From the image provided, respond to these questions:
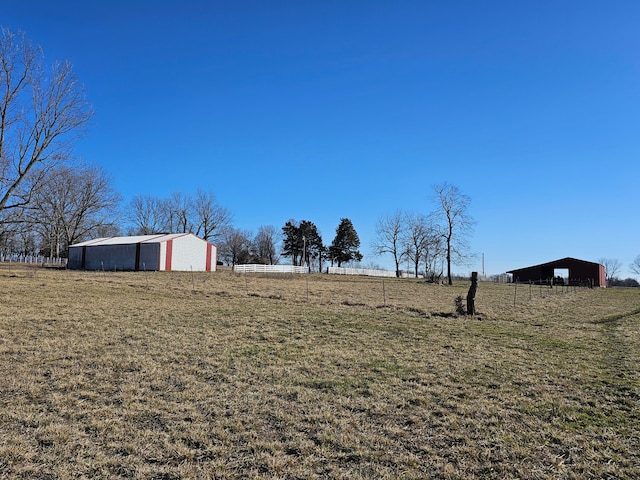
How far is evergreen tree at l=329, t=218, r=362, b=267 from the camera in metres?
85.4

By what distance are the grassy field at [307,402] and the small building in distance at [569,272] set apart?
55.8m

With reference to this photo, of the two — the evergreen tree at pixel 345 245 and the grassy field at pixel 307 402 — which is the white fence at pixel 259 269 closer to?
the evergreen tree at pixel 345 245

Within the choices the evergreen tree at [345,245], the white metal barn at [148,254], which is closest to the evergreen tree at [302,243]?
the evergreen tree at [345,245]

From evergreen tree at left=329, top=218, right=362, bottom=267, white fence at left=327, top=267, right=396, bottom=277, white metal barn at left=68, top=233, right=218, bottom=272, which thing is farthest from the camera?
evergreen tree at left=329, top=218, right=362, bottom=267

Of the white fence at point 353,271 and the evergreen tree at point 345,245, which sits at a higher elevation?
the evergreen tree at point 345,245

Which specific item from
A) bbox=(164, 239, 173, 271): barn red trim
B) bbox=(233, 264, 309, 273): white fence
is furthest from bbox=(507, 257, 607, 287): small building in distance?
bbox=(164, 239, 173, 271): barn red trim

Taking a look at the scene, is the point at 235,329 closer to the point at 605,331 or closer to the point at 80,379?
the point at 80,379

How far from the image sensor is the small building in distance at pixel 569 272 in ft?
195

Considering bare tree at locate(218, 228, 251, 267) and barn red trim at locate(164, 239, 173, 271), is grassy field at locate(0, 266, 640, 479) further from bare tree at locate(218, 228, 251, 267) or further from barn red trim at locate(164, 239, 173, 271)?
bare tree at locate(218, 228, 251, 267)

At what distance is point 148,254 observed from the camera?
43750mm

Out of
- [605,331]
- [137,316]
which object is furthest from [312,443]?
[605,331]

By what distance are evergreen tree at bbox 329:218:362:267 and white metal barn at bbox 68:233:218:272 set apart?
126ft

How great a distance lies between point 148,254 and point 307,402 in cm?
4233

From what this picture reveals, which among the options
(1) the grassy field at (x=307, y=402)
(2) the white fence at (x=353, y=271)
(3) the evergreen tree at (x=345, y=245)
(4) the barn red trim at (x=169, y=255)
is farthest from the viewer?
(3) the evergreen tree at (x=345, y=245)
